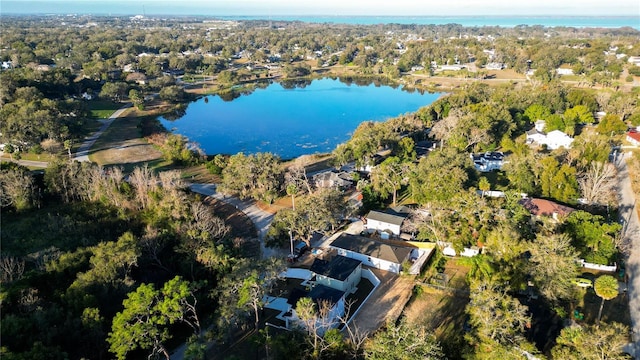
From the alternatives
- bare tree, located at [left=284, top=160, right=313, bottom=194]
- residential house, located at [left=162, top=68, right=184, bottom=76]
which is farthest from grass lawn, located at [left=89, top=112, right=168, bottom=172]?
residential house, located at [left=162, top=68, right=184, bottom=76]

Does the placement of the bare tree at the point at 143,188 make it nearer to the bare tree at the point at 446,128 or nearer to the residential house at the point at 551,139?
the bare tree at the point at 446,128

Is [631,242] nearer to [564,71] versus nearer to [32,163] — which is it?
[32,163]

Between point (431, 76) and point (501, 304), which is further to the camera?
point (431, 76)

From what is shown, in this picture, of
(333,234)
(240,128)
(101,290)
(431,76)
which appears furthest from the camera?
(431,76)

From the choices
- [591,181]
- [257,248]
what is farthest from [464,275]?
[591,181]

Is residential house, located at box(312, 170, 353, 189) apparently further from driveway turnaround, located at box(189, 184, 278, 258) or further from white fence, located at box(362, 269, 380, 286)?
white fence, located at box(362, 269, 380, 286)

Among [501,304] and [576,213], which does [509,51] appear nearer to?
[576,213]

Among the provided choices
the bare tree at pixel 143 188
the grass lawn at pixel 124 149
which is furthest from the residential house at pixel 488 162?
the grass lawn at pixel 124 149
